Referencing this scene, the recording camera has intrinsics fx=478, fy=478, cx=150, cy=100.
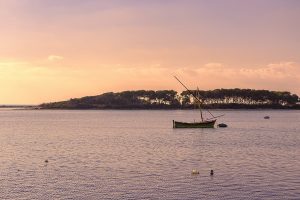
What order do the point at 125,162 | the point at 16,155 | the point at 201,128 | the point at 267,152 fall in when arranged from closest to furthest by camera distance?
the point at 125,162, the point at 16,155, the point at 267,152, the point at 201,128

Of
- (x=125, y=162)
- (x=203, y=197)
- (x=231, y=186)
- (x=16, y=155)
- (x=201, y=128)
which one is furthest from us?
(x=201, y=128)

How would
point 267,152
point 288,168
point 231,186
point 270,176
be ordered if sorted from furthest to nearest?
point 267,152, point 288,168, point 270,176, point 231,186

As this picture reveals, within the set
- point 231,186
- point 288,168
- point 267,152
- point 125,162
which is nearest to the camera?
point 231,186

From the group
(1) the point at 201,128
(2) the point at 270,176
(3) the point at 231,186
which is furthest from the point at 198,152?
(1) the point at 201,128

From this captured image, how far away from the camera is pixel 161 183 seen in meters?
41.8

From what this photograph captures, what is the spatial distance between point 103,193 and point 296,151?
40834 mm

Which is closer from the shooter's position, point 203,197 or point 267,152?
point 203,197

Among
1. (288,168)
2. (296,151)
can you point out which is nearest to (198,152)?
(296,151)

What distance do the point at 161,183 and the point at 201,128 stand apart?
94.3m

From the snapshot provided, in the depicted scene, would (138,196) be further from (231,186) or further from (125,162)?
(125,162)

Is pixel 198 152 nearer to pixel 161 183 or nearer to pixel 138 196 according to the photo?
pixel 161 183

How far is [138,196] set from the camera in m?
36.7

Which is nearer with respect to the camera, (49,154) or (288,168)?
(288,168)

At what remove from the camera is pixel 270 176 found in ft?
150
